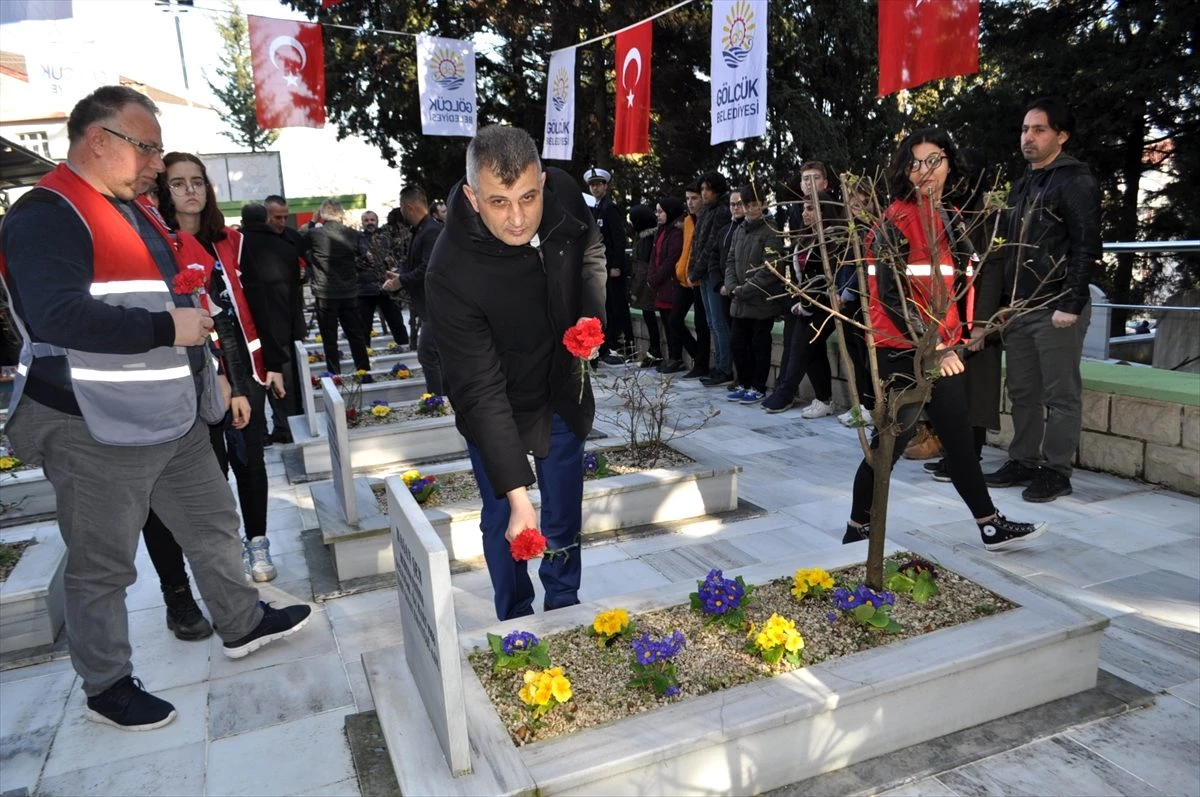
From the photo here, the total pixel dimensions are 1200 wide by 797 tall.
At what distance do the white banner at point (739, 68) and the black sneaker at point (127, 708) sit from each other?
6.36 metres

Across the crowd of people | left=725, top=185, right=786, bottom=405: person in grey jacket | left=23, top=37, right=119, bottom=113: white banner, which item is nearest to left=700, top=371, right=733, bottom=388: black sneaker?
left=725, top=185, right=786, bottom=405: person in grey jacket

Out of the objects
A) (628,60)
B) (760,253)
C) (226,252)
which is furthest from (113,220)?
(628,60)

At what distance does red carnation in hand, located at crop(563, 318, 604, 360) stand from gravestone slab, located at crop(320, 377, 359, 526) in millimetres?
2021

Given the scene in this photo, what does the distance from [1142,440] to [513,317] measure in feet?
12.8

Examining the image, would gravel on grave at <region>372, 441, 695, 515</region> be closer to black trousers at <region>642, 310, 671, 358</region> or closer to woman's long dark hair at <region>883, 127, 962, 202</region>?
woman's long dark hair at <region>883, 127, 962, 202</region>

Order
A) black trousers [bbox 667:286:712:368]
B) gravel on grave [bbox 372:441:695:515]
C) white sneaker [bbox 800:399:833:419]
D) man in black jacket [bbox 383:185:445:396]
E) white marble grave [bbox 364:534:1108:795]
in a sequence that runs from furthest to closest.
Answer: black trousers [bbox 667:286:712:368], white sneaker [bbox 800:399:833:419], man in black jacket [bbox 383:185:445:396], gravel on grave [bbox 372:441:695:515], white marble grave [bbox 364:534:1108:795]

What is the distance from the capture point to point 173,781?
8.15ft

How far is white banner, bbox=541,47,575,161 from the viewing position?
10.9 m

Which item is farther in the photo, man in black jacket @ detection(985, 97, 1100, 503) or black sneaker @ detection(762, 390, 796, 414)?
black sneaker @ detection(762, 390, 796, 414)

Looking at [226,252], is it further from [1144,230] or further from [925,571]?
[1144,230]

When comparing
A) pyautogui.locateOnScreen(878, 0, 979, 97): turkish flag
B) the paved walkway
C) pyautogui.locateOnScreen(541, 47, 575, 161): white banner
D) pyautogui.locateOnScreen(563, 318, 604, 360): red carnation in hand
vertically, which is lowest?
the paved walkway

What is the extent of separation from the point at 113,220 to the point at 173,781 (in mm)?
1636

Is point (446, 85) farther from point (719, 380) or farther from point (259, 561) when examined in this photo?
point (259, 561)

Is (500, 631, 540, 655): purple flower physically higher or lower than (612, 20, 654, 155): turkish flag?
lower
